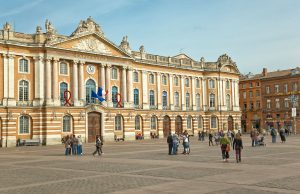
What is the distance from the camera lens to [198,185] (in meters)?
16.3

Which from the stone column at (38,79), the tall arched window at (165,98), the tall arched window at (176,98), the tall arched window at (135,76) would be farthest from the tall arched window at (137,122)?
the stone column at (38,79)

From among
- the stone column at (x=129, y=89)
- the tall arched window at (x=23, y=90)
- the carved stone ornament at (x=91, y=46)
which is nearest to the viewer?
the tall arched window at (x=23, y=90)

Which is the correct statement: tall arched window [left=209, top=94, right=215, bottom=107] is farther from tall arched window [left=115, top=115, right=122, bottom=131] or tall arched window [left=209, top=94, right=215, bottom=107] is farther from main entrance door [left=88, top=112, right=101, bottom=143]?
main entrance door [left=88, top=112, right=101, bottom=143]

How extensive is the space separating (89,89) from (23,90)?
32.8 ft

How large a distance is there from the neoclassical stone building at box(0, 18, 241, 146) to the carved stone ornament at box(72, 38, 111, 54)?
148 millimetres

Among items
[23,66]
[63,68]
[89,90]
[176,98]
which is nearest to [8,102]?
[23,66]

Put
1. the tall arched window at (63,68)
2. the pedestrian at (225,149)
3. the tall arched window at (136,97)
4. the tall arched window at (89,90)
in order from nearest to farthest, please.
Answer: the pedestrian at (225,149) < the tall arched window at (63,68) < the tall arched window at (89,90) < the tall arched window at (136,97)

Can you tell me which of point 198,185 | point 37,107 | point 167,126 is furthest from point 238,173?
point 167,126

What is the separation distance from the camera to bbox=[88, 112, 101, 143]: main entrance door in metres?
60.7

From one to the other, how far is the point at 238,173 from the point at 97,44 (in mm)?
45302

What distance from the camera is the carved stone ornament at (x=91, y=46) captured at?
59812mm

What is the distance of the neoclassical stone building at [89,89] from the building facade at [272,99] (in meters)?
28.9

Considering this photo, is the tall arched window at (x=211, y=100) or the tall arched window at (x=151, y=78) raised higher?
the tall arched window at (x=151, y=78)

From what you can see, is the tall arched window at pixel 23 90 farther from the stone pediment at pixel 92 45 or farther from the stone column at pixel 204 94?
the stone column at pixel 204 94
